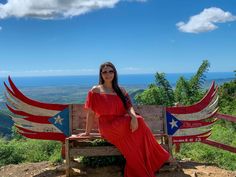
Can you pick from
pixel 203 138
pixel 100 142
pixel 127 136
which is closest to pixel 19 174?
pixel 100 142

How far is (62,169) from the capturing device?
6523 mm

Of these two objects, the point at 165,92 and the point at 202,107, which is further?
the point at 165,92

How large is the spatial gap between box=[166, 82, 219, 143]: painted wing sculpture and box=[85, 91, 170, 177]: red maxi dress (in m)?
1.05

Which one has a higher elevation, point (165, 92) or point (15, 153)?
point (165, 92)

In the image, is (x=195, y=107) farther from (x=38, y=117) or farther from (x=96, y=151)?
(x=38, y=117)

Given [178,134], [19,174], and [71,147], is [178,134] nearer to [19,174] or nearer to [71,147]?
[71,147]

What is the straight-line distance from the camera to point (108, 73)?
19.8 ft

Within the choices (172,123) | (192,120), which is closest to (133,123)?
(172,123)

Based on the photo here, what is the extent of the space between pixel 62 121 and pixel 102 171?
109 cm

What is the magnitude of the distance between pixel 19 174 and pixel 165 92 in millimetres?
11382

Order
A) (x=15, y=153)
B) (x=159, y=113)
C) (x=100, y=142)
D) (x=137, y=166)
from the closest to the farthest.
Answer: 1. (x=137, y=166)
2. (x=100, y=142)
3. (x=159, y=113)
4. (x=15, y=153)

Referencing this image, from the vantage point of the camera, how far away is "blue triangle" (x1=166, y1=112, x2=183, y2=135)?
6.93 meters

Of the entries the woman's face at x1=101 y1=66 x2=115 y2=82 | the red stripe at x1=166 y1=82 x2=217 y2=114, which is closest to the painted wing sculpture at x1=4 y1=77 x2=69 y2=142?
the woman's face at x1=101 y1=66 x2=115 y2=82

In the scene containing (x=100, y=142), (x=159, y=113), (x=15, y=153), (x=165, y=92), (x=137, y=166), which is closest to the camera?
(x=137, y=166)
